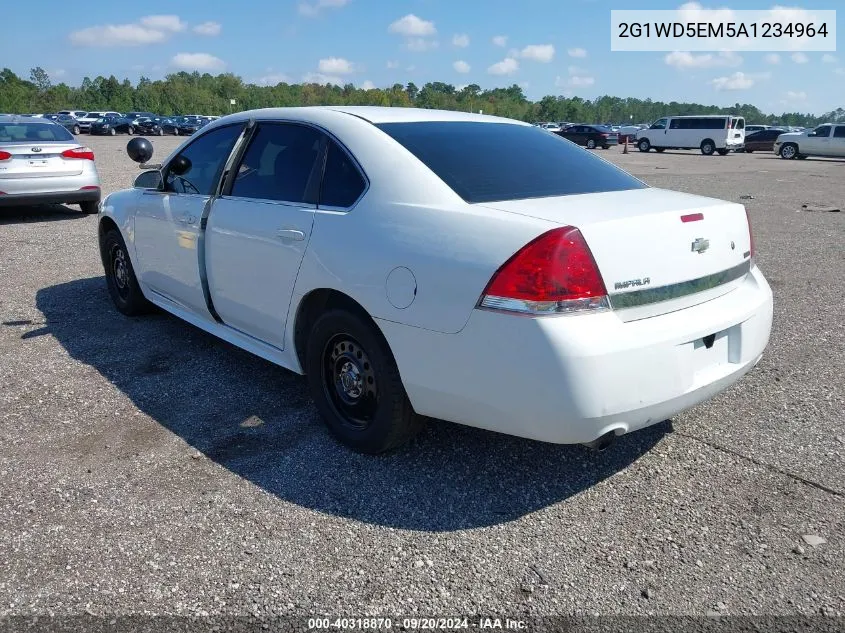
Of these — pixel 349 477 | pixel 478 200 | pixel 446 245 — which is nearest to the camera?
pixel 446 245

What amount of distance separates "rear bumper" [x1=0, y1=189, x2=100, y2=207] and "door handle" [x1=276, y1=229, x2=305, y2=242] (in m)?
8.19

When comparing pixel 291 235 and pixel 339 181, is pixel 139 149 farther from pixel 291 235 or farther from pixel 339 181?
pixel 339 181

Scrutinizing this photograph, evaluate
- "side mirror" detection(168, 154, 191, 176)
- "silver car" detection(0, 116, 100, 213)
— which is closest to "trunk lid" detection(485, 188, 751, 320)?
"side mirror" detection(168, 154, 191, 176)

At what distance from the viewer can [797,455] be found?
3.41 meters

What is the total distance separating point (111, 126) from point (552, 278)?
53.6 meters

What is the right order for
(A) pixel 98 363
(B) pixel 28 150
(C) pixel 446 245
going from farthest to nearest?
(B) pixel 28 150, (A) pixel 98 363, (C) pixel 446 245

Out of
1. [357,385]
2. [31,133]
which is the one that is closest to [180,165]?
[357,385]

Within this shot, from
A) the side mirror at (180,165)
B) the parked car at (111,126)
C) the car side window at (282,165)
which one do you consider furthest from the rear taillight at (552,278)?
the parked car at (111,126)

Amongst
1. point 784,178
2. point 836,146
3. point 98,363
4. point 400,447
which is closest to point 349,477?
point 400,447

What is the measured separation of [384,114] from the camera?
3.73 m

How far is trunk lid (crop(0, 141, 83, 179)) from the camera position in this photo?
9.87 metres

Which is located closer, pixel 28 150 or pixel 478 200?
pixel 478 200

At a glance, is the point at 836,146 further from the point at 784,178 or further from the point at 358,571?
the point at 358,571

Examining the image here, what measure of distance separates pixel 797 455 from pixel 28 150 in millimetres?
10343
